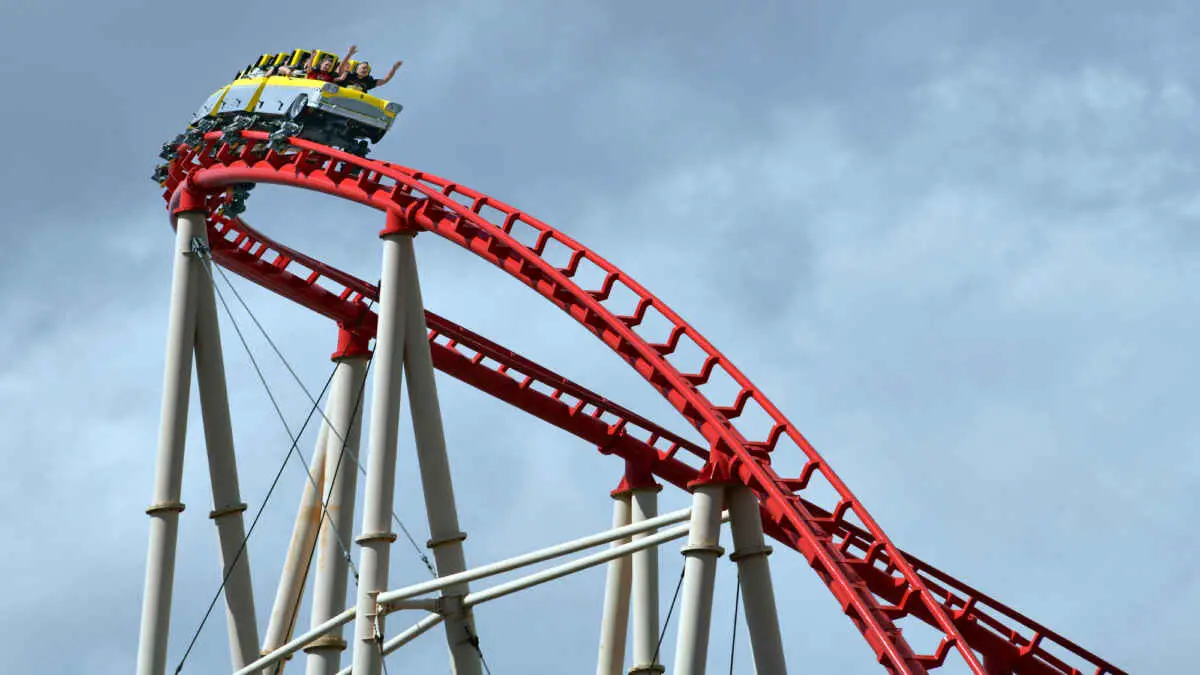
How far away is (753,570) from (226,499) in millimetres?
6608

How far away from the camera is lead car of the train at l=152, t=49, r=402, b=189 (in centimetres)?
2397

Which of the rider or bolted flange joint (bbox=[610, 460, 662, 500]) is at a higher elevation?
the rider

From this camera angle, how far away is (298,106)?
23.9 meters

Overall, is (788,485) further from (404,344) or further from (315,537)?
(315,537)

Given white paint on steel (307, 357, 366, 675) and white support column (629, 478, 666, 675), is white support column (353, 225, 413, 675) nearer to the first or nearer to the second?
white paint on steel (307, 357, 366, 675)

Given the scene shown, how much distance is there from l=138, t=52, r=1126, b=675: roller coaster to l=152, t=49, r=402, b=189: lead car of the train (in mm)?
44

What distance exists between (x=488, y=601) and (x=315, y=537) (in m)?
3.92

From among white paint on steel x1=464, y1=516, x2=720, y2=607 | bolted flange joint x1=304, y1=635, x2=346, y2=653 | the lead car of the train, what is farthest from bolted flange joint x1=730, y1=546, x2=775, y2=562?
the lead car of the train

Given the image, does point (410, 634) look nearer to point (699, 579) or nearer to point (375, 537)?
point (375, 537)

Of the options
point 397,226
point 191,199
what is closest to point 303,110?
point 191,199

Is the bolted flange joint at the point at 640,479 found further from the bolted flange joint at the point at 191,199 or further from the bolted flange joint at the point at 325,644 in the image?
the bolted flange joint at the point at 191,199

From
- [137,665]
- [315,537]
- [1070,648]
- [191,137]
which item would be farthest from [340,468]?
[1070,648]

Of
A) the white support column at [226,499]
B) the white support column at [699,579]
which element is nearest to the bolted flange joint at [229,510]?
the white support column at [226,499]

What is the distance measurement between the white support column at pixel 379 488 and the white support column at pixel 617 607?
13.6 ft
